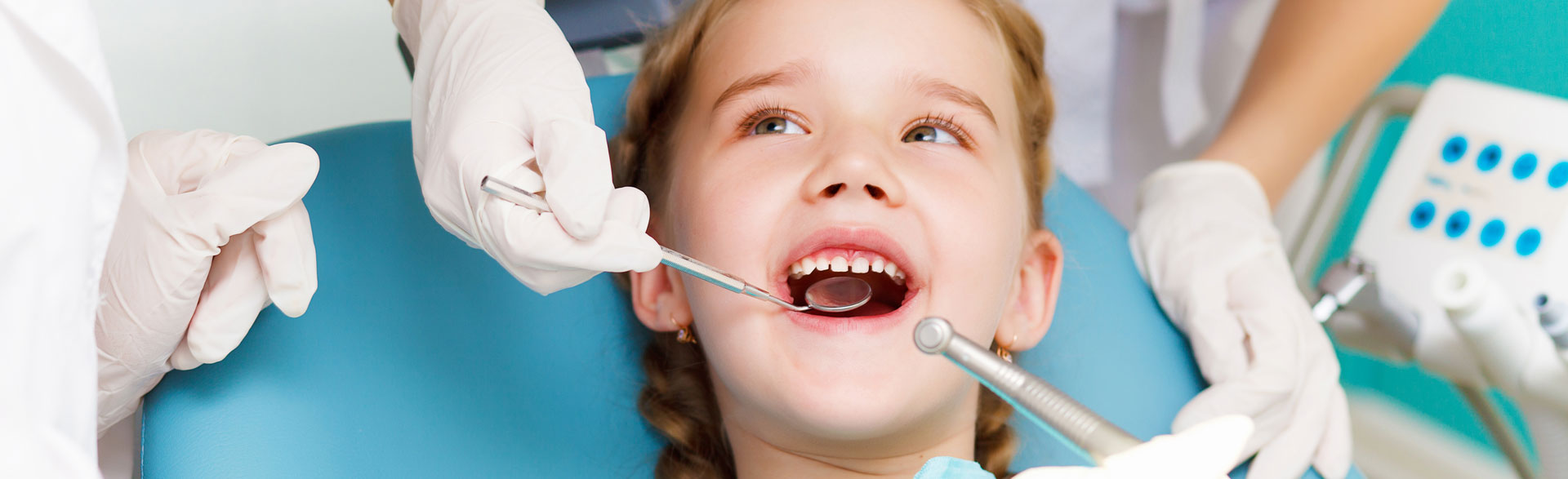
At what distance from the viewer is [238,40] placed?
1947 millimetres

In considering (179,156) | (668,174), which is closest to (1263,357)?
(668,174)

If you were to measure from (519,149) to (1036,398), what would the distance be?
20.6 inches

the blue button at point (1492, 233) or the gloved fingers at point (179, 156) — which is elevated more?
the gloved fingers at point (179, 156)

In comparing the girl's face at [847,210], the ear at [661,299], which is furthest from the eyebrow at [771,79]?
the ear at [661,299]

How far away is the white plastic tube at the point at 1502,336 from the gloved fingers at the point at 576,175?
102 centimetres

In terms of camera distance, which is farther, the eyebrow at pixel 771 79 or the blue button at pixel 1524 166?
the blue button at pixel 1524 166

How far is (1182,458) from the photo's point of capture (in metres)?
0.73

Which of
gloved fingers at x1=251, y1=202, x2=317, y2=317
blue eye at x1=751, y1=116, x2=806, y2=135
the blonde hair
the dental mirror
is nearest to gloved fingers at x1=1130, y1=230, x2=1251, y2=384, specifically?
the blonde hair

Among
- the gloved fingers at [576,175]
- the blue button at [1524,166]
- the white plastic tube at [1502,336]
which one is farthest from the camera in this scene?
the blue button at [1524,166]

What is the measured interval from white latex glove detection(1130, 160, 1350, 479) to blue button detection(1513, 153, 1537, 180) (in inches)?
12.9

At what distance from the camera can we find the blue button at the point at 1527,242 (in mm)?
1422

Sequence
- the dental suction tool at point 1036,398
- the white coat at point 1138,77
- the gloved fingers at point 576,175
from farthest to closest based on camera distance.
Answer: the white coat at point 1138,77
the gloved fingers at point 576,175
the dental suction tool at point 1036,398

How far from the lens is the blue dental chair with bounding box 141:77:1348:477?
1045 millimetres

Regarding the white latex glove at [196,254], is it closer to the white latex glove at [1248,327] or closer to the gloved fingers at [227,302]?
the gloved fingers at [227,302]
